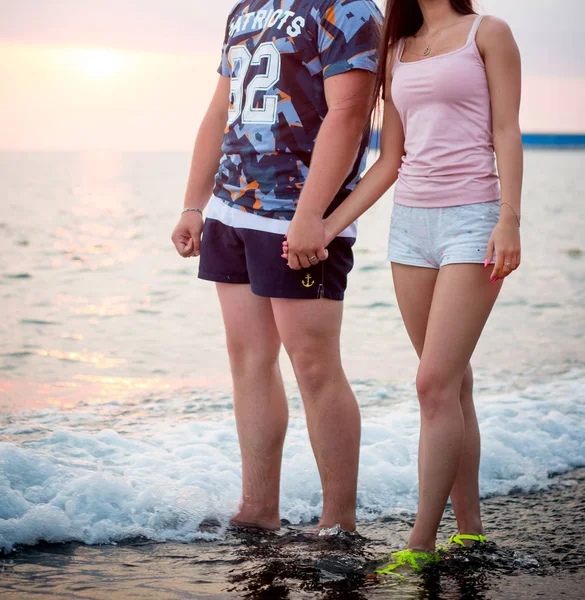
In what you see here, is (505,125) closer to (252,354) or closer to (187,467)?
(252,354)

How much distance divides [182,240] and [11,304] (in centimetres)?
651

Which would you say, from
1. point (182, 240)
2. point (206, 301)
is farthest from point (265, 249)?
point (206, 301)

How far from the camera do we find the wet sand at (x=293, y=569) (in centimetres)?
222

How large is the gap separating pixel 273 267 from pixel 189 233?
0.50m

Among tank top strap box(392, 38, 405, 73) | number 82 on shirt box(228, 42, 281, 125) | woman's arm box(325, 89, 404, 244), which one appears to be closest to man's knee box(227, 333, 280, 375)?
woman's arm box(325, 89, 404, 244)

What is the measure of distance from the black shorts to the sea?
0.82 meters

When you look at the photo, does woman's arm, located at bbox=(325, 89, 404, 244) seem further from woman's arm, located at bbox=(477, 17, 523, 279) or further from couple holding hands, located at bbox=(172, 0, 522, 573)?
woman's arm, located at bbox=(477, 17, 523, 279)

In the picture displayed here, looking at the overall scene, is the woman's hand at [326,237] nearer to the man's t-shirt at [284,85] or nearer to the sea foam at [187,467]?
the man's t-shirt at [284,85]

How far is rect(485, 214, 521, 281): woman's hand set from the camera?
6.97ft

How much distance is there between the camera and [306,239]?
2.33 m

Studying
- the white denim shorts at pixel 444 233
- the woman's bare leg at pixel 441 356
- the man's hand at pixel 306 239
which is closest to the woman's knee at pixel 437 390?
the woman's bare leg at pixel 441 356

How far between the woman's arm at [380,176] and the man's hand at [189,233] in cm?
61

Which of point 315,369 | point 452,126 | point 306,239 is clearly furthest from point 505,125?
point 315,369

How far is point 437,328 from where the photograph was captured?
2.24 m
